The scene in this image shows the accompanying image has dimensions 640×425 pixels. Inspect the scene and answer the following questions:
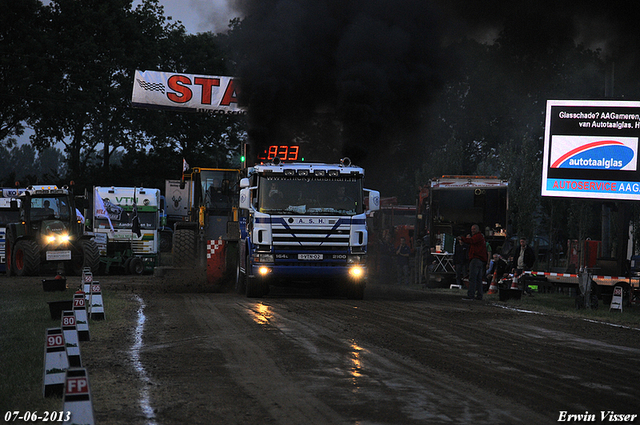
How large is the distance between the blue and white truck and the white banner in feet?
66.6

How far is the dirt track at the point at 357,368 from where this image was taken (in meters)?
6.89

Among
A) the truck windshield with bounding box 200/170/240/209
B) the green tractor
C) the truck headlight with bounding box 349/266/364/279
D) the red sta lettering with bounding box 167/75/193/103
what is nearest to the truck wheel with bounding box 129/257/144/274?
the green tractor

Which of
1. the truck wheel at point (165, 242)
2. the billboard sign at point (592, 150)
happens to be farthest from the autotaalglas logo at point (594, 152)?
the truck wheel at point (165, 242)

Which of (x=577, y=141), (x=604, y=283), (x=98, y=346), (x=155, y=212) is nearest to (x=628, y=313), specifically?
(x=604, y=283)

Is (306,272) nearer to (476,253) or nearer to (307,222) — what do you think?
(307,222)

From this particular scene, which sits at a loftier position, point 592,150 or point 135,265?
point 592,150

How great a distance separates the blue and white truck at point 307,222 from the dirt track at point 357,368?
8.59ft

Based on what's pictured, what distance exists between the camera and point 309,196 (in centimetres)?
1794

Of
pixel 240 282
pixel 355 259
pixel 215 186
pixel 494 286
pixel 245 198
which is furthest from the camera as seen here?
pixel 215 186

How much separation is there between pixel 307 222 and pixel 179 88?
22434 millimetres

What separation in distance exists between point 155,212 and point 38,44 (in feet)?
65.8

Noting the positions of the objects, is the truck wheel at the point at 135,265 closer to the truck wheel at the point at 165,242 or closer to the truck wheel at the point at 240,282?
the truck wheel at the point at 240,282

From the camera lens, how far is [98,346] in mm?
10734

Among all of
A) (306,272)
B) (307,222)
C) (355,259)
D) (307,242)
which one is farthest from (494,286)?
(307,222)
